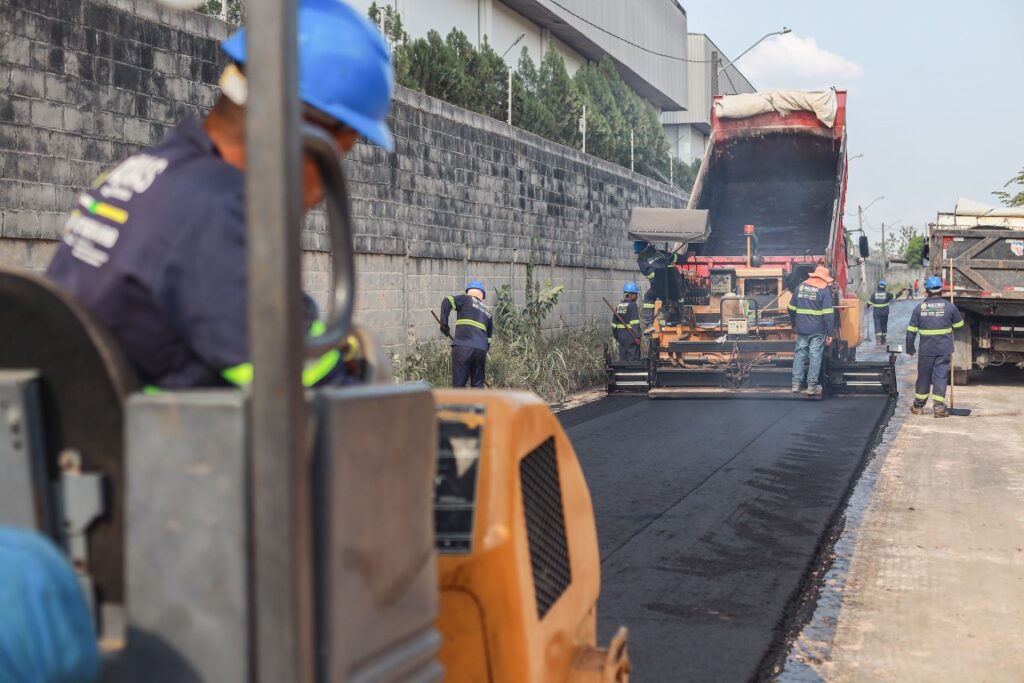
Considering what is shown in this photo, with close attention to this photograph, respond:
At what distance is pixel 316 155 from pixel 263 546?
1.61ft

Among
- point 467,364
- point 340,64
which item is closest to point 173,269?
point 340,64

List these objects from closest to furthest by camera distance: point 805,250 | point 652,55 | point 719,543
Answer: point 719,543
point 805,250
point 652,55

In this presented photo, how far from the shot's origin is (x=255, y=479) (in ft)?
4.80

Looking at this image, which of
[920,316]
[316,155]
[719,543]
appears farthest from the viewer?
[920,316]

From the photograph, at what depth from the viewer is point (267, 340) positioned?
1471 mm

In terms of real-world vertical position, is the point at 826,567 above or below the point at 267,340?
below

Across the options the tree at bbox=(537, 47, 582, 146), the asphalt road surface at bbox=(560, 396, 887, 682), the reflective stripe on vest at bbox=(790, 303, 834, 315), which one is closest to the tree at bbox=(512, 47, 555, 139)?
the tree at bbox=(537, 47, 582, 146)

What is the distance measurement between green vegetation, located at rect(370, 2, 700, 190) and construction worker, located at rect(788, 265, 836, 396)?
20.6 feet

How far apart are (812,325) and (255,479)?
15.4m

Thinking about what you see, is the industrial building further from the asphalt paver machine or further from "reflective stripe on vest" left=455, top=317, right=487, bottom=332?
the asphalt paver machine

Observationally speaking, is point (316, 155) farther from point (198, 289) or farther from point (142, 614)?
point (142, 614)

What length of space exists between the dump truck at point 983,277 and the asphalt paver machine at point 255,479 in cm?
1700

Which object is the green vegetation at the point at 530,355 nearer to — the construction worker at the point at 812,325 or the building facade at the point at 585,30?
the construction worker at the point at 812,325

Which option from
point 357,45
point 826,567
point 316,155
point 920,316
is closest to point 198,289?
point 316,155
